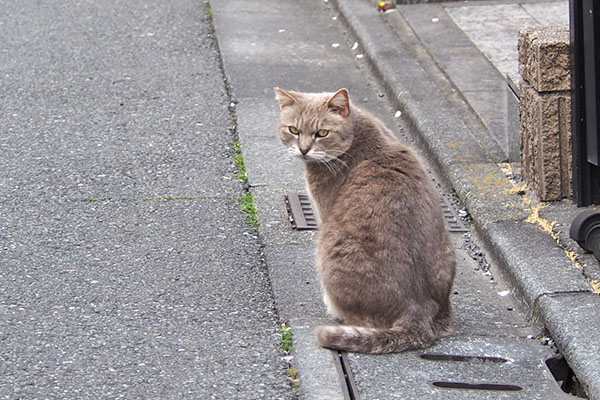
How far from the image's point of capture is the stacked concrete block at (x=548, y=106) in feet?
14.4

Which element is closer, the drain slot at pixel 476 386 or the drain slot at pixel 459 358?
the drain slot at pixel 476 386

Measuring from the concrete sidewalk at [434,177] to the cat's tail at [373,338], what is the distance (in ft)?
0.14

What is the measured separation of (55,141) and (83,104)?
0.67 meters

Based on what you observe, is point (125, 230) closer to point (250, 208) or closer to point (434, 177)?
point (250, 208)

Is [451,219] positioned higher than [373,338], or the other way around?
[373,338]

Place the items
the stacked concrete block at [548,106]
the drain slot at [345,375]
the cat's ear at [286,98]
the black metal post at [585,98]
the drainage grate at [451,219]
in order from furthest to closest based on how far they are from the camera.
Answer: the drainage grate at [451,219], the stacked concrete block at [548,106], the cat's ear at [286,98], the black metal post at [585,98], the drain slot at [345,375]

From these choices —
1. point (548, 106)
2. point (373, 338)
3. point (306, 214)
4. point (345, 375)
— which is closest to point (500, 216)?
point (548, 106)

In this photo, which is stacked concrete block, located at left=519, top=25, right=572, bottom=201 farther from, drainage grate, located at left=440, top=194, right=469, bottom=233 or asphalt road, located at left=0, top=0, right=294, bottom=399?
asphalt road, located at left=0, top=0, right=294, bottom=399

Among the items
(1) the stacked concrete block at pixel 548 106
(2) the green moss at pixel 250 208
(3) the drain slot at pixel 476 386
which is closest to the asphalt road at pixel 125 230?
(2) the green moss at pixel 250 208

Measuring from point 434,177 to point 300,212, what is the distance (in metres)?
0.92

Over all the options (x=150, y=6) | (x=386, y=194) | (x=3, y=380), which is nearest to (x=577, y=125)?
(x=386, y=194)

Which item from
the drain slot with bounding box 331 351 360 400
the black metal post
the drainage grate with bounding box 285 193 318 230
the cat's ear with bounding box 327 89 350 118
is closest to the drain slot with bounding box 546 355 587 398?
the drain slot with bounding box 331 351 360 400

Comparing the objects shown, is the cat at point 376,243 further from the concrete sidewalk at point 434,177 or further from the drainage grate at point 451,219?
the drainage grate at point 451,219

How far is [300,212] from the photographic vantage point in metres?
4.81
